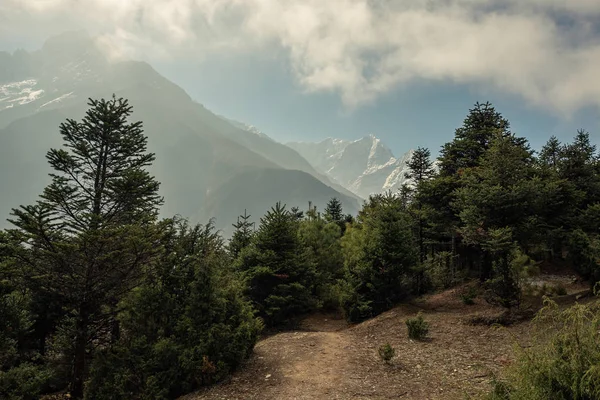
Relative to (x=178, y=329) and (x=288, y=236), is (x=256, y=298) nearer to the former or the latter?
(x=288, y=236)

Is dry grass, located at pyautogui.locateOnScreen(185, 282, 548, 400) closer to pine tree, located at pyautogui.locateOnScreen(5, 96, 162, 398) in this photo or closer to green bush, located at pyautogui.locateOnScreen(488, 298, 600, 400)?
green bush, located at pyautogui.locateOnScreen(488, 298, 600, 400)

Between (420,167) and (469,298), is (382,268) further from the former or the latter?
(420,167)

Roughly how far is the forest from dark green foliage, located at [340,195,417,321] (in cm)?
9

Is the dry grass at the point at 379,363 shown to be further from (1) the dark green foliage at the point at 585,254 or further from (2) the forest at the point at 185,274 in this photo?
(1) the dark green foliage at the point at 585,254

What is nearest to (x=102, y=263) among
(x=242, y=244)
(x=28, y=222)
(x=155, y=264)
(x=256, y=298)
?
(x=155, y=264)

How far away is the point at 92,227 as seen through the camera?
14.9 m

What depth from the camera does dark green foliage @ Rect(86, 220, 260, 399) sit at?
1177 cm

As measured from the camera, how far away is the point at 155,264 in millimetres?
13852

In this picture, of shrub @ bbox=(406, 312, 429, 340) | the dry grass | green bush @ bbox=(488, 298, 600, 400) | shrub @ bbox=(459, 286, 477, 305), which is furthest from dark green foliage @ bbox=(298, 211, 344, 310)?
green bush @ bbox=(488, 298, 600, 400)

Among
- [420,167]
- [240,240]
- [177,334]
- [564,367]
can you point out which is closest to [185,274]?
[177,334]

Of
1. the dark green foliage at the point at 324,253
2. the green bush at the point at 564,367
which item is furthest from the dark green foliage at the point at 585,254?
the dark green foliage at the point at 324,253

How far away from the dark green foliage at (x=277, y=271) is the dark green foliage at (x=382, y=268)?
9.44 feet

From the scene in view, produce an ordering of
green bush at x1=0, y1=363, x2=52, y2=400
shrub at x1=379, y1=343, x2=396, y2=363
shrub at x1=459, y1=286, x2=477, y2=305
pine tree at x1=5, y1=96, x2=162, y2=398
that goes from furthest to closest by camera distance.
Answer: shrub at x1=459, y1=286, x2=477, y2=305
pine tree at x1=5, y1=96, x2=162, y2=398
shrub at x1=379, y1=343, x2=396, y2=363
green bush at x1=0, y1=363, x2=52, y2=400

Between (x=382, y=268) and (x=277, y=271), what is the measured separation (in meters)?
6.65
